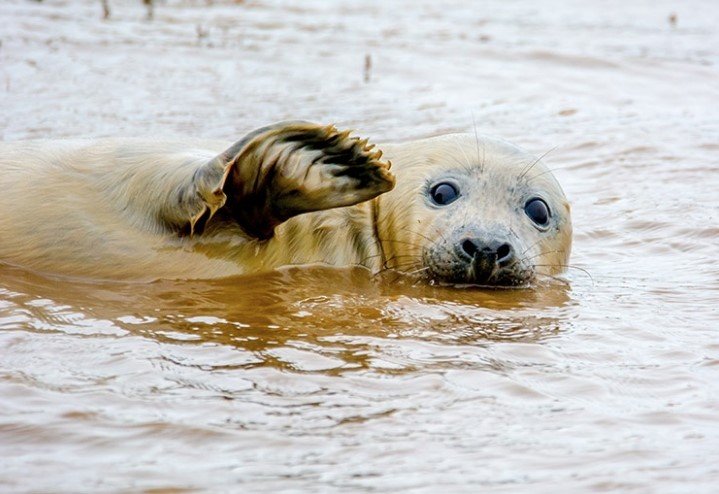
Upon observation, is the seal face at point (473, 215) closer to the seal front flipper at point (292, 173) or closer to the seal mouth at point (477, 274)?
the seal mouth at point (477, 274)

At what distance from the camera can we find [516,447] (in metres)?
3.44

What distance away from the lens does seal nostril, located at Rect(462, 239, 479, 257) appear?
511 cm

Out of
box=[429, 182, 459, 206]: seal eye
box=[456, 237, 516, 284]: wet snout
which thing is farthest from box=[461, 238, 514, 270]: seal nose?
box=[429, 182, 459, 206]: seal eye

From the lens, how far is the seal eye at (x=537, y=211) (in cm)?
550

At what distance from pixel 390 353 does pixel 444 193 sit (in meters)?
1.40

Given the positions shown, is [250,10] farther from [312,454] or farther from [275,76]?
[312,454]

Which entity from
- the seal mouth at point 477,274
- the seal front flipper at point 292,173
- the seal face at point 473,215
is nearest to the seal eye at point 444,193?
the seal face at point 473,215

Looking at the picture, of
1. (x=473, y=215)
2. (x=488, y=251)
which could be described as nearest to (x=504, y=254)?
(x=488, y=251)

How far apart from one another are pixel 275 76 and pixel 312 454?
706 centimetres

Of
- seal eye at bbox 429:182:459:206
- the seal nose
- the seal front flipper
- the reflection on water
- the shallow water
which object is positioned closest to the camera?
the shallow water

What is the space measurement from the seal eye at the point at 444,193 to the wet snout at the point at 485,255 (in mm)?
340

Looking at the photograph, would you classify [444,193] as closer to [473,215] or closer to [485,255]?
[473,215]

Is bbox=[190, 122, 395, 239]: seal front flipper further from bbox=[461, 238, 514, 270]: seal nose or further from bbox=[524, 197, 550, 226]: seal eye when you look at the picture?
bbox=[524, 197, 550, 226]: seal eye

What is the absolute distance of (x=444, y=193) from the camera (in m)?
5.45
